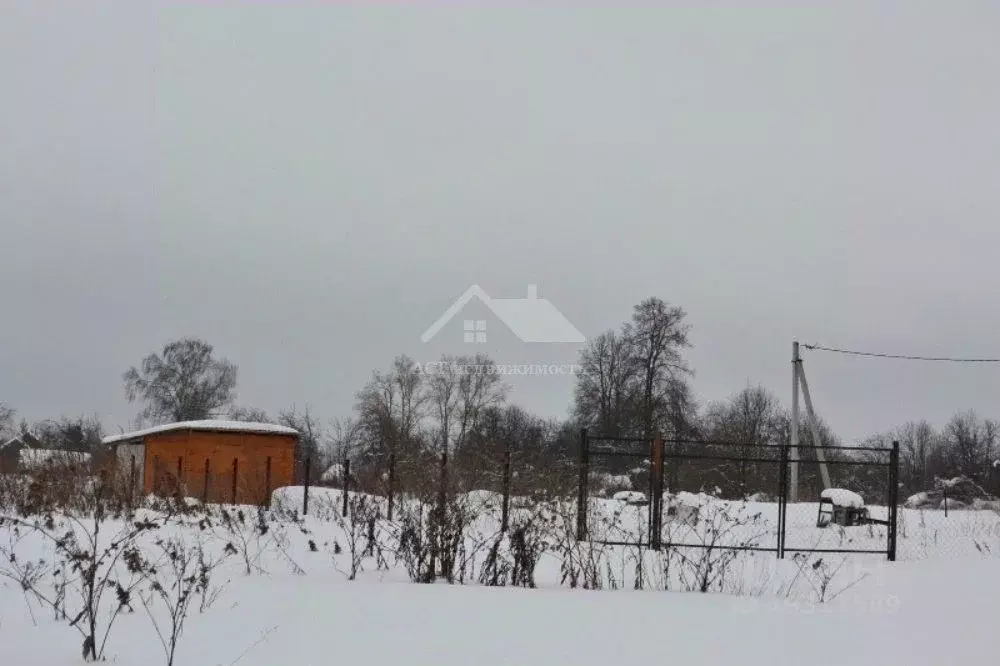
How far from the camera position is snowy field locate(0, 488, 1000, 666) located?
545 cm

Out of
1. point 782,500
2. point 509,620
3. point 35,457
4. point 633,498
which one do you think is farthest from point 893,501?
point 35,457

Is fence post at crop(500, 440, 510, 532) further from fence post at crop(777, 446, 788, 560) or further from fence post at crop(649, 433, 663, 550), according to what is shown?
fence post at crop(777, 446, 788, 560)

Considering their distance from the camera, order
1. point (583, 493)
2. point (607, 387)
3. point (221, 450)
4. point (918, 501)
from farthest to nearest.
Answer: point (607, 387) → point (918, 501) → point (221, 450) → point (583, 493)

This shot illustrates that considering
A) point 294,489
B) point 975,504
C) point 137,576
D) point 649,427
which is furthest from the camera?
point 649,427

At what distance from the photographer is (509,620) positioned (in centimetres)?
638

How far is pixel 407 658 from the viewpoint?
17.5 feet

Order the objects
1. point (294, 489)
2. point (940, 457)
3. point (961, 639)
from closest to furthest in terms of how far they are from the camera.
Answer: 1. point (961, 639)
2. point (294, 489)
3. point (940, 457)

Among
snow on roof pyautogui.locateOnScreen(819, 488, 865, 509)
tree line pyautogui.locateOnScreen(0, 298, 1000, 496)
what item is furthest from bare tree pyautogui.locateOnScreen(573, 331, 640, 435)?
snow on roof pyautogui.locateOnScreen(819, 488, 865, 509)

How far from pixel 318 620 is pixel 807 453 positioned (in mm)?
29174

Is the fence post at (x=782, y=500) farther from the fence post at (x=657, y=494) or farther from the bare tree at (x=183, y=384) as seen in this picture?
the bare tree at (x=183, y=384)

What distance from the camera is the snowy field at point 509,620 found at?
5453 mm

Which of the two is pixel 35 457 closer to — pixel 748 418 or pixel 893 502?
pixel 893 502

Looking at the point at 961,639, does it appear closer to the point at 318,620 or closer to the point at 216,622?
the point at 318,620

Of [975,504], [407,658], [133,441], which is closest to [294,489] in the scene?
[133,441]
